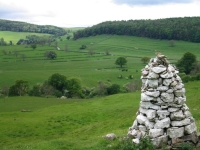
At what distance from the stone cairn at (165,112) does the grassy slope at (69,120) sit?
8303 mm

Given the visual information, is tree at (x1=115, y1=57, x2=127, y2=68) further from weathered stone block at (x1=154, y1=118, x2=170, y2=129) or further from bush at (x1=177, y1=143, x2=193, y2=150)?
bush at (x1=177, y1=143, x2=193, y2=150)

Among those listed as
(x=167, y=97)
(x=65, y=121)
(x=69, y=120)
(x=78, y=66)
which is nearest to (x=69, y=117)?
(x=69, y=120)

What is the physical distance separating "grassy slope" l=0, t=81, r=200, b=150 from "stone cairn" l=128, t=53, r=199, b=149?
327 inches

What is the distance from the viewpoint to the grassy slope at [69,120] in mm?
39144

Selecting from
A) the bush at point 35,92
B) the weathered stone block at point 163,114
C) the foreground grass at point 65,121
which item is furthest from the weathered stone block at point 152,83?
the bush at point 35,92

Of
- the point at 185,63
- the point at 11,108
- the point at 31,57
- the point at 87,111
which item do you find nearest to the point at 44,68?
the point at 31,57

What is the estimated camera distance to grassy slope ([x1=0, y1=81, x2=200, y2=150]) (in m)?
39.1

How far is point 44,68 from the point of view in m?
159

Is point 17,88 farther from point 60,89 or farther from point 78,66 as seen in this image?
point 78,66

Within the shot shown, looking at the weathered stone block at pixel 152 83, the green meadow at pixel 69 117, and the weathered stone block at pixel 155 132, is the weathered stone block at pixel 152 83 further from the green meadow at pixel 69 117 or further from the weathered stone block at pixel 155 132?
the green meadow at pixel 69 117

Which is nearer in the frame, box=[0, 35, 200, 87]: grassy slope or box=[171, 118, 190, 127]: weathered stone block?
box=[171, 118, 190, 127]: weathered stone block

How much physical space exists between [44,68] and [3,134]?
4544 inches

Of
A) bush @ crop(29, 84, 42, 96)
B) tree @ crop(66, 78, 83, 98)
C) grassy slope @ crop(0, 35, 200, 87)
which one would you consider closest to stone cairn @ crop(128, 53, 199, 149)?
tree @ crop(66, 78, 83, 98)

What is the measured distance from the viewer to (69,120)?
52438 mm
